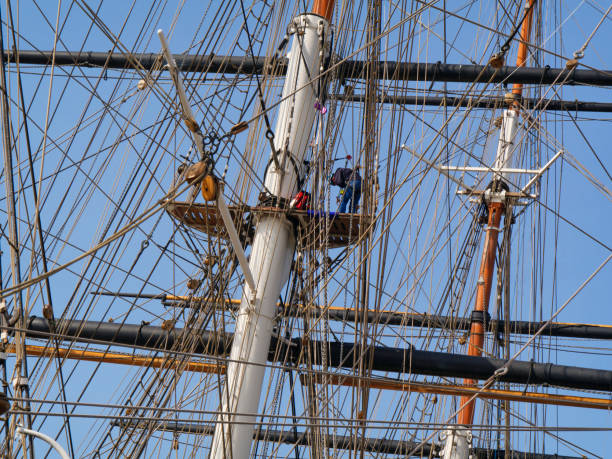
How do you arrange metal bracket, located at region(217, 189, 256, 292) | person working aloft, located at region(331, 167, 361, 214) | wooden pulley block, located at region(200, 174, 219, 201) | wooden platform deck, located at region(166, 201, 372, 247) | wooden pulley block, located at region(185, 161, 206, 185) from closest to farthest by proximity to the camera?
wooden pulley block, located at region(185, 161, 206, 185), wooden pulley block, located at region(200, 174, 219, 201), metal bracket, located at region(217, 189, 256, 292), wooden platform deck, located at region(166, 201, 372, 247), person working aloft, located at region(331, 167, 361, 214)

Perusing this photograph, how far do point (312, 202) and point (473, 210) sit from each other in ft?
25.2

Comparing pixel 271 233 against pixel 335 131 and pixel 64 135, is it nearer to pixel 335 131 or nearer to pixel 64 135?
pixel 335 131

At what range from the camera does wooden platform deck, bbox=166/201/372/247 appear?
25.0ft

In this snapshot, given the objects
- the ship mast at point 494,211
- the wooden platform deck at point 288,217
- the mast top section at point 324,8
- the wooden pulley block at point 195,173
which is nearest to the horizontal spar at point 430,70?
the ship mast at point 494,211

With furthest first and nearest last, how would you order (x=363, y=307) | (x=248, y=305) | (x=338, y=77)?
(x=338, y=77) → (x=248, y=305) → (x=363, y=307)

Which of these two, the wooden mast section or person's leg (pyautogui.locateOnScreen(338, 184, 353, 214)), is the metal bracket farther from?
the wooden mast section

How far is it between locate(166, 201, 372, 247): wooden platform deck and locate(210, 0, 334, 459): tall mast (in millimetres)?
102

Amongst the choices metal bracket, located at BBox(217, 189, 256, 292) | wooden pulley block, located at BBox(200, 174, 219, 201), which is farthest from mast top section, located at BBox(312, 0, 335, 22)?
wooden pulley block, located at BBox(200, 174, 219, 201)

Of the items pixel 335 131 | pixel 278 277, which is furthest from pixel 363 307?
pixel 335 131

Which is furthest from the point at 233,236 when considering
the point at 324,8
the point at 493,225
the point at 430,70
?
the point at 493,225

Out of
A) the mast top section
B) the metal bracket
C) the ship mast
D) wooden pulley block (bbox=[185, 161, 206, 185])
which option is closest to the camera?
wooden pulley block (bbox=[185, 161, 206, 185])

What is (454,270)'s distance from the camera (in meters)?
14.2

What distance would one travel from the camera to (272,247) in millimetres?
7520

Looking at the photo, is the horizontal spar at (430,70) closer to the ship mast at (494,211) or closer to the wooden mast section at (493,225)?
the ship mast at (494,211)
